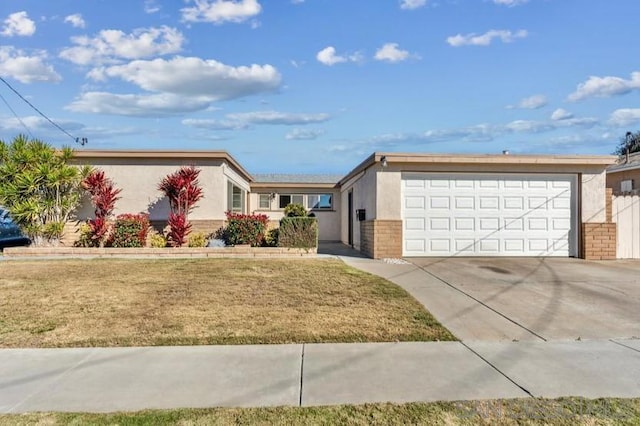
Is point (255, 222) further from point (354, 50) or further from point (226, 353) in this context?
point (226, 353)

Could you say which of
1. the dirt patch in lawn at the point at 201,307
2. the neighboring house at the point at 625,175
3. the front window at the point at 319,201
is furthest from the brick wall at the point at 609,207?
the front window at the point at 319,201

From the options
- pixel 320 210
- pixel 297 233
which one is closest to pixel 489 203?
pixel 297 233

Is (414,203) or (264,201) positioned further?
(264,201)

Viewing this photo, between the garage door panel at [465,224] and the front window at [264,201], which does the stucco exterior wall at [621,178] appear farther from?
the front window at [264,201]

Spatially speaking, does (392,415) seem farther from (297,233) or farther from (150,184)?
(150,184)

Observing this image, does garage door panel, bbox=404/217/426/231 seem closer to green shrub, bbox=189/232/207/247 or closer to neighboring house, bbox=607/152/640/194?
green shrub, bbox=189/232/207/247

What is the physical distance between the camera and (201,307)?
668 cm

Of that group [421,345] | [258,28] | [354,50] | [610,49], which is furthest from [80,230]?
[610,49]

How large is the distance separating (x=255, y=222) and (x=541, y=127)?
73.9 feet

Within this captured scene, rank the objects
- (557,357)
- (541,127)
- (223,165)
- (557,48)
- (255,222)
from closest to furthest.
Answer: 1. (557,357)
2. (557,48)
3. (255,222)
4. (223,165)
5. (541,127)

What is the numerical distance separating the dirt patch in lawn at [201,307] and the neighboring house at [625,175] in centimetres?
1465

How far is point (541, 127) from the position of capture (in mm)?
27391

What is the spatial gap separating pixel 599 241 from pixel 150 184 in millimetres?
14966

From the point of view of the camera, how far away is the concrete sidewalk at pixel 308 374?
3.58m
